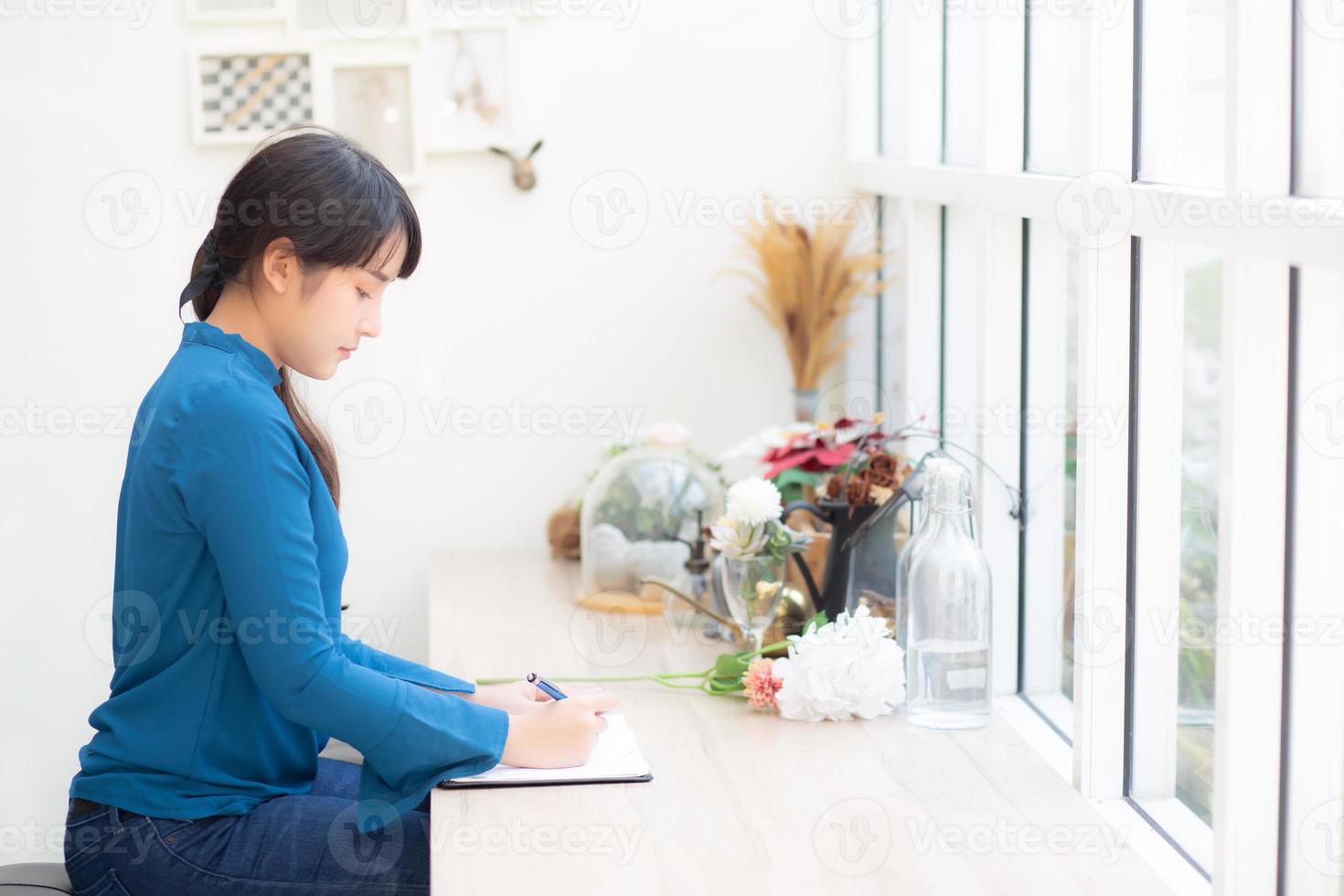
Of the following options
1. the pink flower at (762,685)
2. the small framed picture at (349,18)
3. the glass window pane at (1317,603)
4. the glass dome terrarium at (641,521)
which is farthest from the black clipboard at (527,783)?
the small framed picture at (349,18)

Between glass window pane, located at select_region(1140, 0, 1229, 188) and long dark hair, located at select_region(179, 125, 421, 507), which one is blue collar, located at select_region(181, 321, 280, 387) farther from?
glass window pane, located at select_region(1140, 0, 1229, 188)

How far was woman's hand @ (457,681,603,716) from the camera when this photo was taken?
1591 millimetres

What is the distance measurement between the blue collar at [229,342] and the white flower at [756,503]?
64 cm

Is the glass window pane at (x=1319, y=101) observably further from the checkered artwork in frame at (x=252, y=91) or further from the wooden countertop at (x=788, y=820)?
the checkered artwork in frame at (x=252, y=91)

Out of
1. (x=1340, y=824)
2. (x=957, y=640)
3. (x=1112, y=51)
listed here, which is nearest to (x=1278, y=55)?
(x=1112, y=51)

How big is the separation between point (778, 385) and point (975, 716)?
3.86 ft

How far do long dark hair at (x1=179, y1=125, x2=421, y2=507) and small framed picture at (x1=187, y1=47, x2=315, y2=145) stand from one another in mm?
1109

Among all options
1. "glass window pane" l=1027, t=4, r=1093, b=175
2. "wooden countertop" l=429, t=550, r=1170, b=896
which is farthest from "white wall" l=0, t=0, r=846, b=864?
"wooden countertop" l=429, t=550, r=1170, b=896

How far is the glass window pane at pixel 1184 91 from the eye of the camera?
1.39 meters

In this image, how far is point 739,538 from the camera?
6.01 feet

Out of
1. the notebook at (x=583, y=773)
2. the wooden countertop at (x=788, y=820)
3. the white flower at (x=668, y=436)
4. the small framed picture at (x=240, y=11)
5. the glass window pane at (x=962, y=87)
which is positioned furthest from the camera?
the small framed picture at (x=240, y=11)

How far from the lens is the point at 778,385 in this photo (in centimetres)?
272

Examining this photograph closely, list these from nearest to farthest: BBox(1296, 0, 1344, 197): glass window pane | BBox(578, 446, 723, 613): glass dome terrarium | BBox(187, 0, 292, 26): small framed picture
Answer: BBox(1296, 0, 1344, 197): glass window pane
BBox(578, 446, 723, 613): glass dome terrarium
BBox(187, 0, 292, 26): small framed picture

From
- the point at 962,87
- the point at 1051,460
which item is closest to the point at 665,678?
the point at 1051,460
